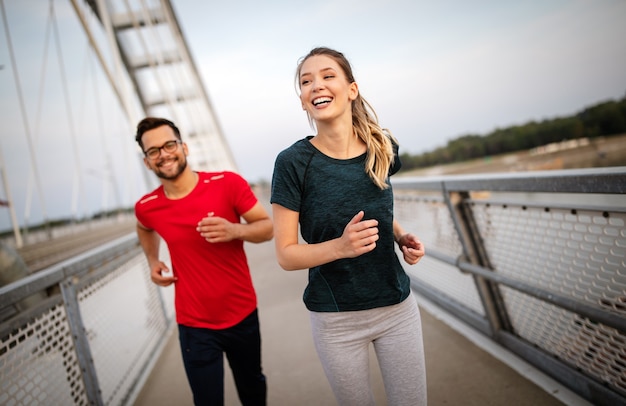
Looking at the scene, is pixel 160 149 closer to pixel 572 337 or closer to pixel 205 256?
pixel 205 256

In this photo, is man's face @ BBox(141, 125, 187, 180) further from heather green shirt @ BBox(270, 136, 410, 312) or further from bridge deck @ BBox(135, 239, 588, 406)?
bridge deck @ BBox(135, 239, 588, 406)

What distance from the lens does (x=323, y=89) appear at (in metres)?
1.36

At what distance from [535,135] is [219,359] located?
64.9 metres

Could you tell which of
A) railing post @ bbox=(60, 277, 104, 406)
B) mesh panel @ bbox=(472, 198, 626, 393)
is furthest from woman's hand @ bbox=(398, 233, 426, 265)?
railing post @ bbox=(60, 277, 104, 406)

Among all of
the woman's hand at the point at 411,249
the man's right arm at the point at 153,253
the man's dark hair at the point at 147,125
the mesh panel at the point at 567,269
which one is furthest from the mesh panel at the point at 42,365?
the mesh panel at the point at 567,269

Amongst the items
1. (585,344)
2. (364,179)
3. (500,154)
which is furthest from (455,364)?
(500,154)

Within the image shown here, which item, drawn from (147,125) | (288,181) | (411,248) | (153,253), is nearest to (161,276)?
(153,253)

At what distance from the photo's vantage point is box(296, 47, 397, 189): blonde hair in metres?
1.37

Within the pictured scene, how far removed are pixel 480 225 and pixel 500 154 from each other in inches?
2524

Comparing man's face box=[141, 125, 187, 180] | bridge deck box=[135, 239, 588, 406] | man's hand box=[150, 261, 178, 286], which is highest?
man's face box=[141, 125, 187, 180]

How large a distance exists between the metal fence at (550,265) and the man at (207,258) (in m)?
1.43

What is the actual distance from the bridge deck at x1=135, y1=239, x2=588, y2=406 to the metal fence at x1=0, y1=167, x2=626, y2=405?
0.11 m

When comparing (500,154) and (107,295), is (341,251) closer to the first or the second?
(107,295)

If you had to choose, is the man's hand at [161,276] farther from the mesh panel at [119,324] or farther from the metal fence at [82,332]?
the mesh panel at [119,324]
